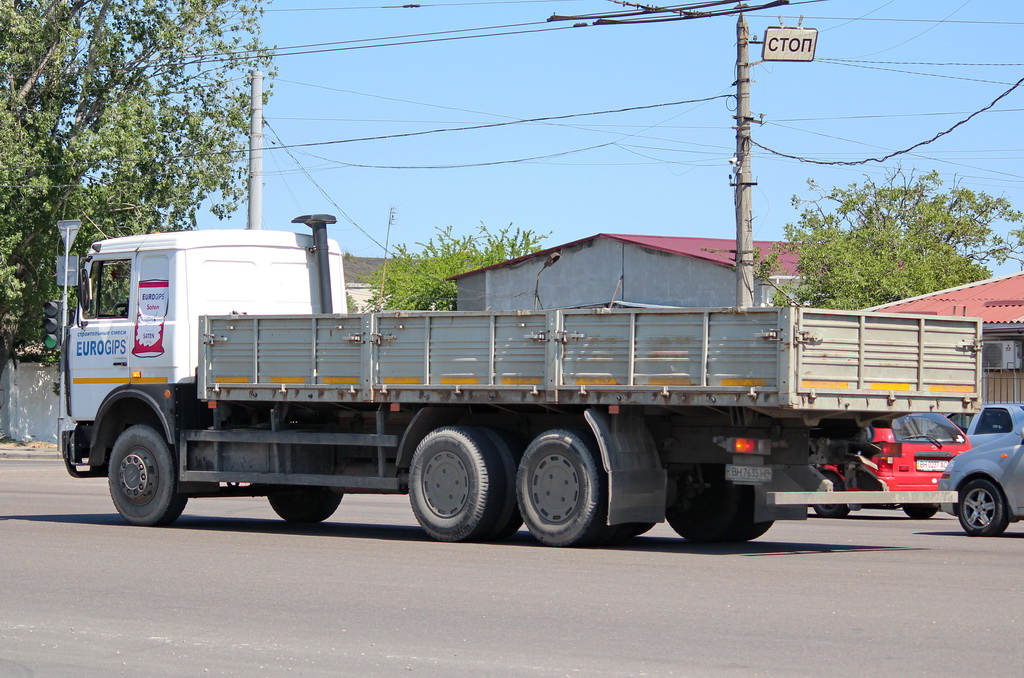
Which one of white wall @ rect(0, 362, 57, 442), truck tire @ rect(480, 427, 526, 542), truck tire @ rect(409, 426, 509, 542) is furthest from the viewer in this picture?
white wall @ rect(0, 362, 57, 442)

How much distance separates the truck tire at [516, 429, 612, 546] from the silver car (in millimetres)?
4833

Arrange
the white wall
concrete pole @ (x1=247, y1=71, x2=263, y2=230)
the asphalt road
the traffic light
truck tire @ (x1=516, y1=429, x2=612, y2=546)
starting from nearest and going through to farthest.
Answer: the asphalt road, truck tire @ (x1=516, y1=429, x2=612, y2=546), the traffic light, concrete pole @ (x1=247, y1=71, x2=263, y2=230), the white wall

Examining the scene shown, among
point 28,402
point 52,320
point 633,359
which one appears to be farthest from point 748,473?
point 28,402

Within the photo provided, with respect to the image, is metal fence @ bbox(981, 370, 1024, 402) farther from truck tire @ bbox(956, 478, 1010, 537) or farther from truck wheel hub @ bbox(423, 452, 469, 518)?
truck wheel hub @ bbox(423, 452, 469, 518)

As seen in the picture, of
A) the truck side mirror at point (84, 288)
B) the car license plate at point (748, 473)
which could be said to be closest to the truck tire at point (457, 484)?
the car license plate at point (748, 473)

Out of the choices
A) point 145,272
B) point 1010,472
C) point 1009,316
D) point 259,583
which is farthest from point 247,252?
point 1009,316

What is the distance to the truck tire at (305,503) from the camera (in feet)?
53.6

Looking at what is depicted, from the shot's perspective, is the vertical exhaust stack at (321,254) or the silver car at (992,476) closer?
the silver car at (992,476)

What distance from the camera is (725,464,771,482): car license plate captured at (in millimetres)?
11992

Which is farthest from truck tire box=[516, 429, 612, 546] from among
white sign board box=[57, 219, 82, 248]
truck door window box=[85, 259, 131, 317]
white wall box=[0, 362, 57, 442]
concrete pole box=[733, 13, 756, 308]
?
white wall box=[0, 362, 57, 442]

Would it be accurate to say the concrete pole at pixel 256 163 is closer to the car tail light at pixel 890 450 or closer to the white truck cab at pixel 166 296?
the white truck cab at pixel 166 296

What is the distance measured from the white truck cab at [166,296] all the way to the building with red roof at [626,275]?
24.9 m

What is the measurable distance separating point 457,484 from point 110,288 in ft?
16.9

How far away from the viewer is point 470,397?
1311cm
